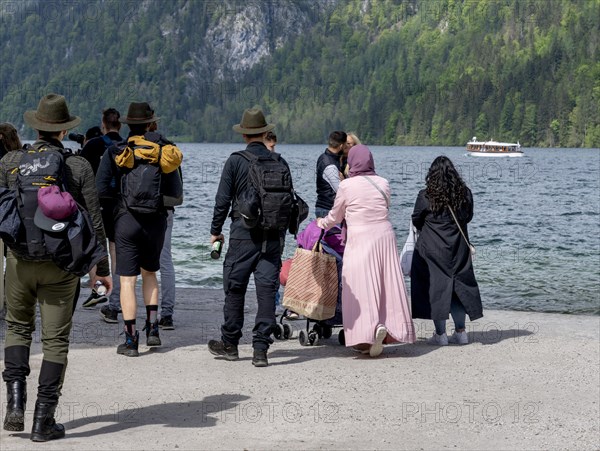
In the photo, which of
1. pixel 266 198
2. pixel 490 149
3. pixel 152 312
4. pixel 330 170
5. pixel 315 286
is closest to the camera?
pixel 266 198

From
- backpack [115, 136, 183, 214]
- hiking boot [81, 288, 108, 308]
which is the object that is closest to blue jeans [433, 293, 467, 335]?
backpack [115, 136, 183, 214]

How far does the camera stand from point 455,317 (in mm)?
10555

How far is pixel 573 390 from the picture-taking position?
28.3 ft

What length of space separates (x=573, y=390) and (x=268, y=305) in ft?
8.58

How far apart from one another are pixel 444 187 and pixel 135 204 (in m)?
3.09

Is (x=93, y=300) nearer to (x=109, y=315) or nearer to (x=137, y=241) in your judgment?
(x=109, y=315)

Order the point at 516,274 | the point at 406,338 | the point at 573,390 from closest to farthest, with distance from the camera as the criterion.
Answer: the point at 573,390 → the point at 406,338 → the point at 516,274

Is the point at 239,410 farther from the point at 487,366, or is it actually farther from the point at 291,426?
the point at 487,366

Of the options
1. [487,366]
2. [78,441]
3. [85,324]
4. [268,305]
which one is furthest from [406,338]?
[78,441]

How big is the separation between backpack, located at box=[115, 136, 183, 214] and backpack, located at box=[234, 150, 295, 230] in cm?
69

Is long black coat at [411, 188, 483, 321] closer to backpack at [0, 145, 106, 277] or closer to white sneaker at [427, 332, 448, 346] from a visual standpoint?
white sneaker at [427, 332, 448, 346]

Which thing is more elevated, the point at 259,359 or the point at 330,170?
the point at 330,170

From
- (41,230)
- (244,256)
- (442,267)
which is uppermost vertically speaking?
(41,230)

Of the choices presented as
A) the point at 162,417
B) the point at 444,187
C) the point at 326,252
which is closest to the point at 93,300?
the point at 326,252
